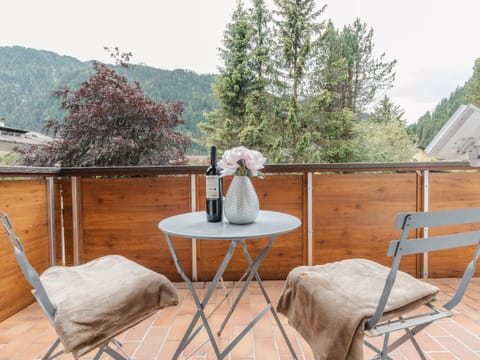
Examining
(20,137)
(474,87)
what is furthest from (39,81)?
(474,87)

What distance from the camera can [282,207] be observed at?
8.70 feet

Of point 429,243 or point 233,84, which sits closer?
point 429,243

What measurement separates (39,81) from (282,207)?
7.19m

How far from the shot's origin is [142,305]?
1255 mm

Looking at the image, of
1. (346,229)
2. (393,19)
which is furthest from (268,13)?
(346,229)

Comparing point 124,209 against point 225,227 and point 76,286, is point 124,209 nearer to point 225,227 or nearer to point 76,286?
point 76,286

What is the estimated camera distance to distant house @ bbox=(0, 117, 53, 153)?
19.8ft

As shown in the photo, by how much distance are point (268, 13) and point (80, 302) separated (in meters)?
15.0

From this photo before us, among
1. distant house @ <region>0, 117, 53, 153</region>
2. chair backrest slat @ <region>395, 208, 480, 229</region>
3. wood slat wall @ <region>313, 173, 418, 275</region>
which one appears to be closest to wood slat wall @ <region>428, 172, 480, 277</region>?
wood slat wall @ <region>313, 173, 418, 275</region>

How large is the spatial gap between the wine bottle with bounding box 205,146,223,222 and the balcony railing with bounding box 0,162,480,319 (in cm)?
103

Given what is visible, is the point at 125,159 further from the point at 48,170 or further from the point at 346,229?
the point at 346,229

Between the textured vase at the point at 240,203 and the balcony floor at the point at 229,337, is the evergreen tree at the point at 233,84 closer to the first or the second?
the balcony floor at the point at 229,337

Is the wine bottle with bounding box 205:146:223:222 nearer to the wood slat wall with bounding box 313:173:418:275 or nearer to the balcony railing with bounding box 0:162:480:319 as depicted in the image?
the balcony railing with bounding box 0:162:480:319

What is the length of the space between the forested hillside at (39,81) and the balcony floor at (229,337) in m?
5.41
